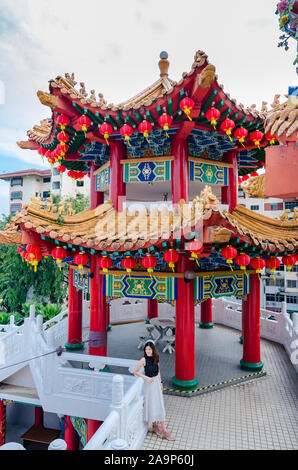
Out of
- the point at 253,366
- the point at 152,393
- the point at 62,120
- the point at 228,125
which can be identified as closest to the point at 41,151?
the point at 62,120

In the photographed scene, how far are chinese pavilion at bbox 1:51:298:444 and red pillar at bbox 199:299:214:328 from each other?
4397 mm

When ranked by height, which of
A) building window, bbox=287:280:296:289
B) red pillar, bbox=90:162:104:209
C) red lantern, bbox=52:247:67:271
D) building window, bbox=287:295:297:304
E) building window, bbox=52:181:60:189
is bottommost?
building window, bbox=287:295:297:304

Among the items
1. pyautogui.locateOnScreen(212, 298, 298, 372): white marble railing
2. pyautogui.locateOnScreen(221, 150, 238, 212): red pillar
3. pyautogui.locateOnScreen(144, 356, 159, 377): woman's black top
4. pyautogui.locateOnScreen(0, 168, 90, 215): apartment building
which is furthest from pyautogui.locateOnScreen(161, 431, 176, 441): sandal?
pyautogui.locateOnScreen(0, 168, 90, 215): apartment building

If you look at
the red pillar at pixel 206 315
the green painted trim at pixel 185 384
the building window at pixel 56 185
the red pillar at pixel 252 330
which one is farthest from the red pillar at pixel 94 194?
the building window at pixel 56 185

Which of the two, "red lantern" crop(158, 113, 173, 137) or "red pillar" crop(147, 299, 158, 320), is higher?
"red lantern" crop(158, 113, 173, 137)

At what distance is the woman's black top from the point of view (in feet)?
19.0

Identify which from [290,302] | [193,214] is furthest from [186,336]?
[290,302]

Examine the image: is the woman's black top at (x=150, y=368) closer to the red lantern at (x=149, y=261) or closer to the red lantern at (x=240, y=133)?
the red lantern at (x=149, y=261)

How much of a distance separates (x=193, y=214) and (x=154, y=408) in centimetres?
366

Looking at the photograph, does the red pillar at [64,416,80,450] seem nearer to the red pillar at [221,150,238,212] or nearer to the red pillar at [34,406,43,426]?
the red pillar at [34,406,43,426]

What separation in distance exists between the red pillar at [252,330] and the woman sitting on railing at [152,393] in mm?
3751

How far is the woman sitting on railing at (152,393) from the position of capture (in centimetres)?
572

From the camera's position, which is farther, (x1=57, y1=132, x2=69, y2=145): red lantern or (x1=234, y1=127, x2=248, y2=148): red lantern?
(x1=57, y1=132, x2=69, y2=145): red lantern

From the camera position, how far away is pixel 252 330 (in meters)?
8.68
